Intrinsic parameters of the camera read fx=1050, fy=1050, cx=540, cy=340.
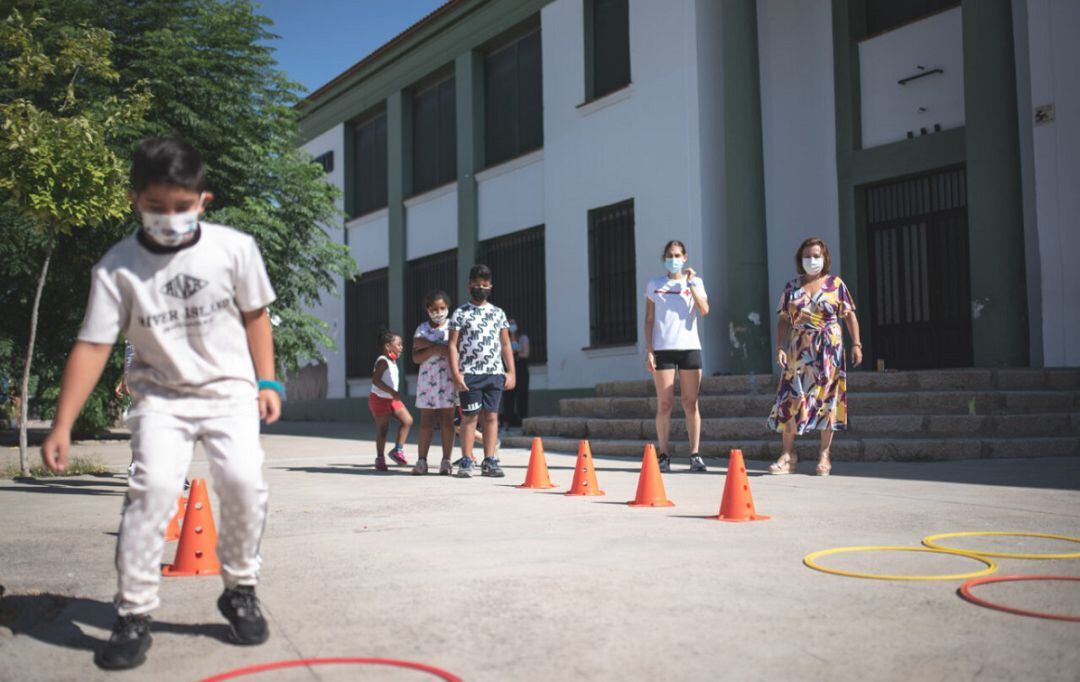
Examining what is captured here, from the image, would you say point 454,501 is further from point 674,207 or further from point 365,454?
point 674,207

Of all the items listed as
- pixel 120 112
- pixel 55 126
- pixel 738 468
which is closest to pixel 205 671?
pixel 738 468

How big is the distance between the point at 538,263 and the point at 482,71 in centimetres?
439

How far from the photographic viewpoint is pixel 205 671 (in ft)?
10.4

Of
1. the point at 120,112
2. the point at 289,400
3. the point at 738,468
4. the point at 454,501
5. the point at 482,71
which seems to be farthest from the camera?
the point at 289,400

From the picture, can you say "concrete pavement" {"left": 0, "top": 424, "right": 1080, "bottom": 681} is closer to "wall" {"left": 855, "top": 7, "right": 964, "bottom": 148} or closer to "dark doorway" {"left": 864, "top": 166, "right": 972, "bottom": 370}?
"dark doorway" {"left": 864, "top": 166, "right": 972, "bottom": 370}

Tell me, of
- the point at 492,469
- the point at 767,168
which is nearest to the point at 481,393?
the point at 492,469

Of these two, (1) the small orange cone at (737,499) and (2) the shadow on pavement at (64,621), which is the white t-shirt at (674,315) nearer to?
(1) the small orange cone at (737,499)

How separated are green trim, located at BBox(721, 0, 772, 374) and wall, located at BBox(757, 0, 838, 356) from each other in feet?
1.26

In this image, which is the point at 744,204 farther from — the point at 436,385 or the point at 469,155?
the point at 469,155

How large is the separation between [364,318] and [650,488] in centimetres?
1883

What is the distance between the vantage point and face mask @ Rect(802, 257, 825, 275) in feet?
29.8

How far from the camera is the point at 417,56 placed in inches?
878

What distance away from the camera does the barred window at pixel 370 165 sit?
960 inches

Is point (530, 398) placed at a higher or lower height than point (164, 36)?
lower
